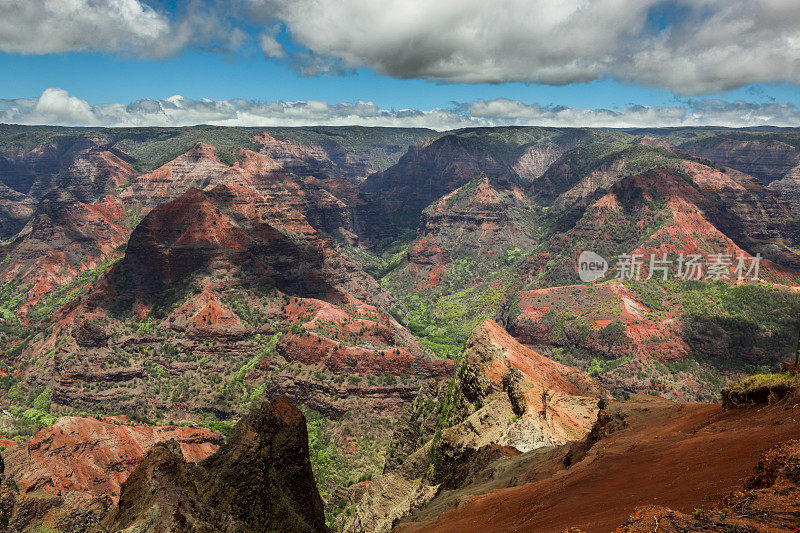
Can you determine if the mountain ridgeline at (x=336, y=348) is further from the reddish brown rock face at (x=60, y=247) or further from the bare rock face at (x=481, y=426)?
the reddish brown rock face at (x=60, y=247)

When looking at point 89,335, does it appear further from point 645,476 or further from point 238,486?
point 645,476

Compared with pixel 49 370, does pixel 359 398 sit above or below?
below

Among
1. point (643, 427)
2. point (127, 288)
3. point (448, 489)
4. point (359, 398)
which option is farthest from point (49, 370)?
point (643, 427)

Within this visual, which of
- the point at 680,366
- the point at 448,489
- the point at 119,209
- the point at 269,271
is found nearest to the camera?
the point at 448,489

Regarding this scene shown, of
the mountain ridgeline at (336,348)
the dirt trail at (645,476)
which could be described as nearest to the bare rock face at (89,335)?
the mountain ridgeline at (336,348)

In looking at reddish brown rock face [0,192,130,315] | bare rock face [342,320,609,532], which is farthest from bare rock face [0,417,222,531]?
reddish brown rock face [0,192,130,315]

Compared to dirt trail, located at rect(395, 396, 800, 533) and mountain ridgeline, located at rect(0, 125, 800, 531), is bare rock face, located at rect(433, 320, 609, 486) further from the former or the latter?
dirt trail, located at rect(395, 396, 800, 533)

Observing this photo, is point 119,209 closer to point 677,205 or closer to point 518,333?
point 518,333
